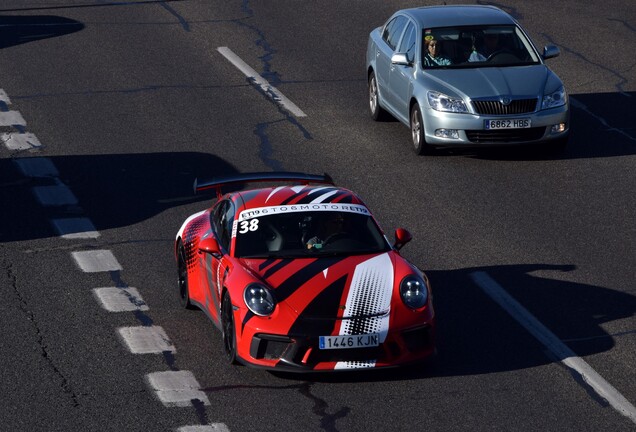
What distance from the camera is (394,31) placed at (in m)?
20.3

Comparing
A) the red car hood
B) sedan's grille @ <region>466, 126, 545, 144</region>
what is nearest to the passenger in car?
sedan's grille @ <region>466, 126, 545, 144</region>

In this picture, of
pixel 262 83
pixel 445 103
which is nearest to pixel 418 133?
pixel 445 103

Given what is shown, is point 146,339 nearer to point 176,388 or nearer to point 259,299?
point 176,388

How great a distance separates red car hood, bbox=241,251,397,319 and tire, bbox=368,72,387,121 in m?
8.90

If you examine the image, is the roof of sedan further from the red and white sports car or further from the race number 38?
the race number 38

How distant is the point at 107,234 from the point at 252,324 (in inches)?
192

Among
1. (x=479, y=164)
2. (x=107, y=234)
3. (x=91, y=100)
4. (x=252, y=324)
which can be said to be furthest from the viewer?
(x=91, y=100)

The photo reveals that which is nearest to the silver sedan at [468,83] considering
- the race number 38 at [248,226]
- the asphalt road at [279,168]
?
the asphalt road at [279,168]

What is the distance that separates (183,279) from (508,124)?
249 inches

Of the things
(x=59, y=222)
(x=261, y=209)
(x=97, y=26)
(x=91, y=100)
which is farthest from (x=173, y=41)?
(x=261, y=209)

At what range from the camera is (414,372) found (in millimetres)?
11023

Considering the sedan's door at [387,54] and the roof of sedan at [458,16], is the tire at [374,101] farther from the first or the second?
the roof of sedan at [458,16]

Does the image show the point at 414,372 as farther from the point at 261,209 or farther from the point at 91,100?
the point at 91,100

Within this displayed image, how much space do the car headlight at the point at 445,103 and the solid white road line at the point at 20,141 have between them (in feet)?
18.0
